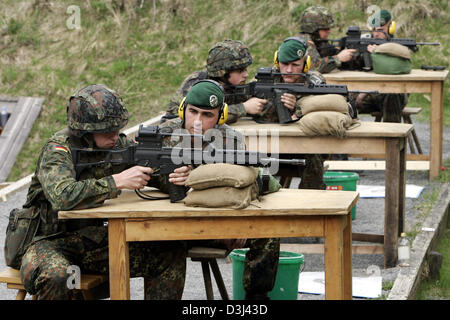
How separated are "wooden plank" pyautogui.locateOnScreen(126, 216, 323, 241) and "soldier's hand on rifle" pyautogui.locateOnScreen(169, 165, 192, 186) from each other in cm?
28

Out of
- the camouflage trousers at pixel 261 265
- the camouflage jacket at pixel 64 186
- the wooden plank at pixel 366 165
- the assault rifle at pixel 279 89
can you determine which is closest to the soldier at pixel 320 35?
the wooden plank at pixel 366 165

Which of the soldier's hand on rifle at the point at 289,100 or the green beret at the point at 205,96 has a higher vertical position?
the green beret at the point at 205,96

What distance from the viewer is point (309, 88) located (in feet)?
22.2

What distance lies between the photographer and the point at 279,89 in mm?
6910

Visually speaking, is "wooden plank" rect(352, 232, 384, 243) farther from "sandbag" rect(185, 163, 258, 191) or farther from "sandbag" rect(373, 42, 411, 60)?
"sandbag" rect(185, 163, 258, 191)

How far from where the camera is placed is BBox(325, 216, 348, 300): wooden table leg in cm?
433

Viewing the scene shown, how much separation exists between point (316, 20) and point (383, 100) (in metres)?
1.28

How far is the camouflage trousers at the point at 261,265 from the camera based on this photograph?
5.22 metres

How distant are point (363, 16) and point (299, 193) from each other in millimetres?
10021

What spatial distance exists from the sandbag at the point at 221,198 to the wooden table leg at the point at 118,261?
0.39 meters

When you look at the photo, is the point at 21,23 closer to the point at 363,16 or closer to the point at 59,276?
the point at 363,16

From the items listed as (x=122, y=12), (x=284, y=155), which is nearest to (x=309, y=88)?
(x=284, y=155)

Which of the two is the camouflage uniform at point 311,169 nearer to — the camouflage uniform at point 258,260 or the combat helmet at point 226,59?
the combat helmet at point 226,59

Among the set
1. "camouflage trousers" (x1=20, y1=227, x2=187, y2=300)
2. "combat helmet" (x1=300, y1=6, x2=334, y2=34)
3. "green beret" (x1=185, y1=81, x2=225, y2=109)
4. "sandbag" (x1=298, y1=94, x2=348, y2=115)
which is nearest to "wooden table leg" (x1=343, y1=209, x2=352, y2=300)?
"camouflage trousers" (x1=20, y1=227, x2=187, y2=300)
